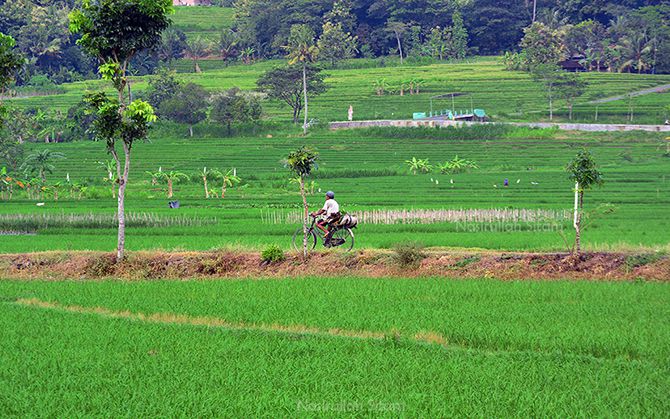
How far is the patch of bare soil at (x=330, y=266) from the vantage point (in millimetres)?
24203

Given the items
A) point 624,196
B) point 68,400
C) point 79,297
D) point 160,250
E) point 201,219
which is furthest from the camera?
point 624,196

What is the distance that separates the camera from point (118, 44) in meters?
27.9

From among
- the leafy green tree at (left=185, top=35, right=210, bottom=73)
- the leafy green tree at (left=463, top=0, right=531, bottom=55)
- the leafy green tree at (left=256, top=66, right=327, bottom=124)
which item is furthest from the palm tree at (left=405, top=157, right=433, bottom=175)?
the leafy green tree at (left=185, top=35, right=210, bottom=73)

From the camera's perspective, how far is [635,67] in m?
112

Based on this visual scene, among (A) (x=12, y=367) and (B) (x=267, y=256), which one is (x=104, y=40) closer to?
(B) (x=267, y=256)

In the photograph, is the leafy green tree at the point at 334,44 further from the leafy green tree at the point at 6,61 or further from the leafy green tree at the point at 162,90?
the leafy green tree at the point at 6,61

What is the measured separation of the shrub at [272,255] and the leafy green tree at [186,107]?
203 feet

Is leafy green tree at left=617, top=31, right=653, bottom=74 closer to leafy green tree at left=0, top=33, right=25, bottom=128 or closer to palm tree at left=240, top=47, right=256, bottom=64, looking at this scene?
palm tree at left=240, top=47, right=256, bottom=64

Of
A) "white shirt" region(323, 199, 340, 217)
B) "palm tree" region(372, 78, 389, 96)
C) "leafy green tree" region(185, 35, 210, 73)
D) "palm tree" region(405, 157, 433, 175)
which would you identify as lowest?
"palm tree" region(405, 157, 433, 175)

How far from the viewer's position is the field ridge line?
53.6ft

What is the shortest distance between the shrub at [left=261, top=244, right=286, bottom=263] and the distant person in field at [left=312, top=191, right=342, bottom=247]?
1401mm

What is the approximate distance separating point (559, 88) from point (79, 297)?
7645cm

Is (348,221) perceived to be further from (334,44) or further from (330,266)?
(334,44)

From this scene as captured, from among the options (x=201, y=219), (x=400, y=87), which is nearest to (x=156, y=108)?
(x=400, y=87)
